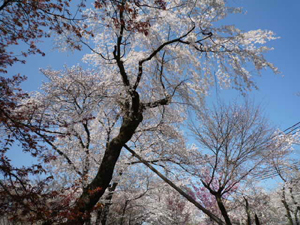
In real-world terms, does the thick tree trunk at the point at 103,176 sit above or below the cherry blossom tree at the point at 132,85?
below

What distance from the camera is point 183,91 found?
20.8ft

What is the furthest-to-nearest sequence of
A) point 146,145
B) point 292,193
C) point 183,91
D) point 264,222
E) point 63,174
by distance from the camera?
point 264,222, point 292,193, point 146,145, point 63,174, point 183,91

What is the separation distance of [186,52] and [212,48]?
134cm

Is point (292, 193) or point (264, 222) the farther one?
point (264, 222)

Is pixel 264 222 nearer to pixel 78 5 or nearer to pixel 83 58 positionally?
pixel 83 58

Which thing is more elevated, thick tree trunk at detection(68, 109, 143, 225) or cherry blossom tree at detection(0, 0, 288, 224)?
cherry blossom tree at detection(0, 0, 288, 224)

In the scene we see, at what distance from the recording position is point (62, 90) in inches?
346

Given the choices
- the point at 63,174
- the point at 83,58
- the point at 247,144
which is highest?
the point at 83,58

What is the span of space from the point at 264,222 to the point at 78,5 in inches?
1072

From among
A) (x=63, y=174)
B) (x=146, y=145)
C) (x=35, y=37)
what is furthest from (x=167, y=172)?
(x=35, y=37)

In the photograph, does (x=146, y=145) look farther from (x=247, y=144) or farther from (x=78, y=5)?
(x=78, y=5)

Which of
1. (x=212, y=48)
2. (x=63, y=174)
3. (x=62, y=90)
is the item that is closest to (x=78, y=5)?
(x=212, y=48)

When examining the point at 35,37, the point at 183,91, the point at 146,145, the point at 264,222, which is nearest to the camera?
the point at 35,37

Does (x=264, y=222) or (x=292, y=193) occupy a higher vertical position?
(x=292, y=193)
